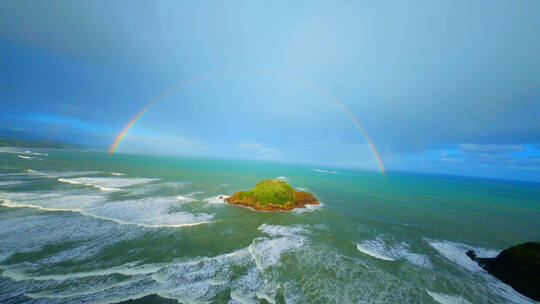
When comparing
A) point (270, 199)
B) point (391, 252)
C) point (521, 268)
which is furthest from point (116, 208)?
point (521, 268)

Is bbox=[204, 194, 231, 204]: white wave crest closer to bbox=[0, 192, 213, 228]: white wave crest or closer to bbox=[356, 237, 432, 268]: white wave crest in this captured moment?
bbox=[0, 192, 213, 228]: white wave crest

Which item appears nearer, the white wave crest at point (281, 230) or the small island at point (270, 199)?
the white wave crest at point (281, 230)

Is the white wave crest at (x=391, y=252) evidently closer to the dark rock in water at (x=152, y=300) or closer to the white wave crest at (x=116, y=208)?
the dark rock in water at (x=152, y=300)

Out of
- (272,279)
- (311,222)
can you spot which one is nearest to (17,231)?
(272,279)

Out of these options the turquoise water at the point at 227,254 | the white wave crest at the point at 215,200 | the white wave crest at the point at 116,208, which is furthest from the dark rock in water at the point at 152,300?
the white wave crest at the point at 215,200

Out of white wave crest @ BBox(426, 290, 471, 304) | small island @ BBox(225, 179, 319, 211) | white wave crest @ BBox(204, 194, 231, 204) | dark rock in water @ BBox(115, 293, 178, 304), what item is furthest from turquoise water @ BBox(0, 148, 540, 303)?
white wave crest @ BBox(204, 194, 231, 204)

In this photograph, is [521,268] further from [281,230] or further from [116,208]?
[116,208]
